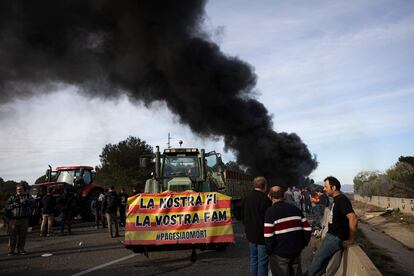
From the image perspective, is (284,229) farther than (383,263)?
No

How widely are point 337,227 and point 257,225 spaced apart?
102cm

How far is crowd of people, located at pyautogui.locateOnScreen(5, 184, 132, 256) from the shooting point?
903 centimetres

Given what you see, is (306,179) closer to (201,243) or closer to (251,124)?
(251,124)

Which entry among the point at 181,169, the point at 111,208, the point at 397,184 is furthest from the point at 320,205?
the point at 397,184

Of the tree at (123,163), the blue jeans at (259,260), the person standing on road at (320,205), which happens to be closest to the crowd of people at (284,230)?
the blue jeans at (259,260)

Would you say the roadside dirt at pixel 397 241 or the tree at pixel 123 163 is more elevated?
the tree at pixel 123 163

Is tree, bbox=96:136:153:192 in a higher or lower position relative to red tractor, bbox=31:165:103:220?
higher

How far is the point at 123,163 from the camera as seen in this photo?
54.4 meters

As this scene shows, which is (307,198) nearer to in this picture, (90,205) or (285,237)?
(90,205)

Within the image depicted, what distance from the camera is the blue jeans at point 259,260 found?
16.5 feet

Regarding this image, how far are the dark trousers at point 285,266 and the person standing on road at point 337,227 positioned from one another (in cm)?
92

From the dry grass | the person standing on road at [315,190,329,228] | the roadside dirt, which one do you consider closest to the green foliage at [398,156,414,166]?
the roadside dirt

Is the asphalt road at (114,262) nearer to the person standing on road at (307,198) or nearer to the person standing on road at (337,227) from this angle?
the person standing on road at (337,227)

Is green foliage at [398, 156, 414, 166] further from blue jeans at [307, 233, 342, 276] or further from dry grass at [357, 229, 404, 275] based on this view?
blue jeans at [307, 233, 342, 276]
